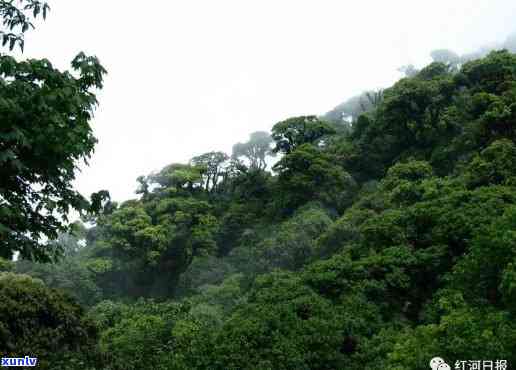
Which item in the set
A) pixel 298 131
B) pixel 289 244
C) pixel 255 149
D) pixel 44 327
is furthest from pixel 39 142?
pixel 255 149

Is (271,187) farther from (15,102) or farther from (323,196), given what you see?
(15,102)

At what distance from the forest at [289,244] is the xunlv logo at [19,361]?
210mm

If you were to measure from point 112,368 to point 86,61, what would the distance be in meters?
5.60

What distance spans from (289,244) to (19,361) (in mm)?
12538

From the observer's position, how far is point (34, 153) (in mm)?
5012

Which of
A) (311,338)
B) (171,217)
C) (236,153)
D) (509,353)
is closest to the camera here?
(509,353)

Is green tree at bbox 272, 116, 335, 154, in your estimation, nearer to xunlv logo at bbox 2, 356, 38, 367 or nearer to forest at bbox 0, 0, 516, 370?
forest at bbox 0, 0, 516, 370

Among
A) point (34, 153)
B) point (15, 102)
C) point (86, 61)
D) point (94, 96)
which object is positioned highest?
point (86, 61)

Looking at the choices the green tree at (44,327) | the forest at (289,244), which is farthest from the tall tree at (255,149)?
the green tree at (44,327)

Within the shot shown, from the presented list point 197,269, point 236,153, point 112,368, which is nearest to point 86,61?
point 112,368

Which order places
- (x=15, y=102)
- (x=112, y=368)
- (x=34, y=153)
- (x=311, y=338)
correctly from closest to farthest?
(x=15, y=102) → (x=34, y=153) → (x=112, y=368) → (x=311, y=338)

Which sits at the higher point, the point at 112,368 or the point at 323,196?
the point at 323,196

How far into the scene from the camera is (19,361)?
8.23 metres

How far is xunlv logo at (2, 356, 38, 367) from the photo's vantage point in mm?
7887
